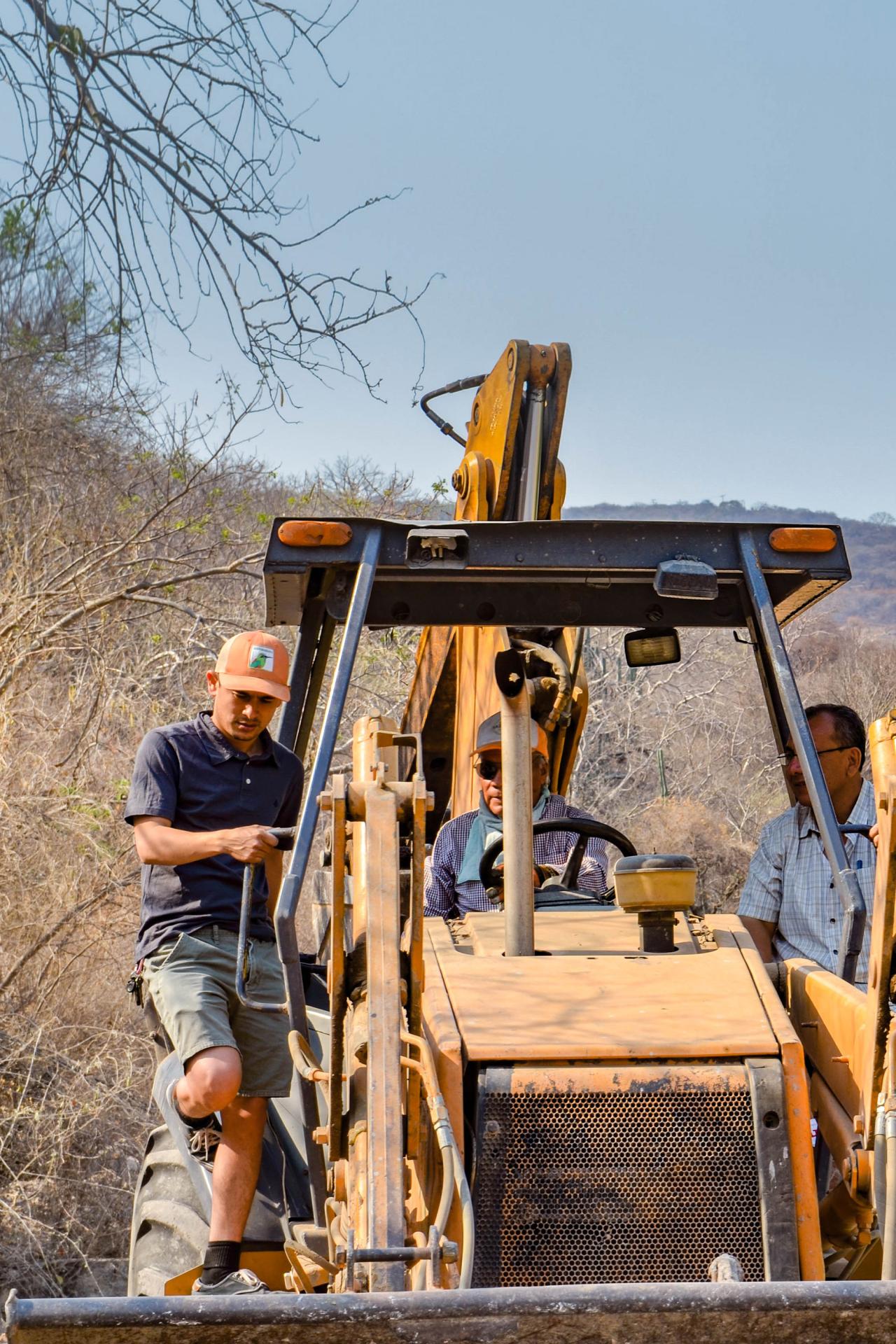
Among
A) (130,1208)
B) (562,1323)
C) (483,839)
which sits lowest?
(130,1208)

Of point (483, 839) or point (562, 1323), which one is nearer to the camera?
point (562, 1323)

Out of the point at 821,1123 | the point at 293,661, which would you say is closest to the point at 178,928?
the point at 293,661

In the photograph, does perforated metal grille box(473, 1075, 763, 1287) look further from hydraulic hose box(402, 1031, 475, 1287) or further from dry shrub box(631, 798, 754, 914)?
dry shrub box(631, 798, 754, 914)

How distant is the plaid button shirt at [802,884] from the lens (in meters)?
5.39

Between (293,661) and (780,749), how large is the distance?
159 cm

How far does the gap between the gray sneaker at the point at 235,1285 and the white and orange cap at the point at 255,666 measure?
1.56 meters

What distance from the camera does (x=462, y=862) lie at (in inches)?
200

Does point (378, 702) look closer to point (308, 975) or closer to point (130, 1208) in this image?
point (130, 1208)

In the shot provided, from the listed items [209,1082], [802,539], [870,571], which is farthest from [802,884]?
[870,571]

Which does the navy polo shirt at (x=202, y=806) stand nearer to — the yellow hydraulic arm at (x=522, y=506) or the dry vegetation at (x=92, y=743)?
the yellow hydraulic arm at (x=522, y=506)

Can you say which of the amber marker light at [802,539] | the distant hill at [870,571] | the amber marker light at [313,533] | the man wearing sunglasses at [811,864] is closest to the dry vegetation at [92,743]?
the man wearing sunglasses at [811,864]

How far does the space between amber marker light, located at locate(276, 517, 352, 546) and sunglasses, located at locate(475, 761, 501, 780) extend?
4.18ft

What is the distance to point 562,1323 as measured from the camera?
2428 millimetres

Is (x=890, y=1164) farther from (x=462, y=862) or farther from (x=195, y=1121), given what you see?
(x=462, y=862)
